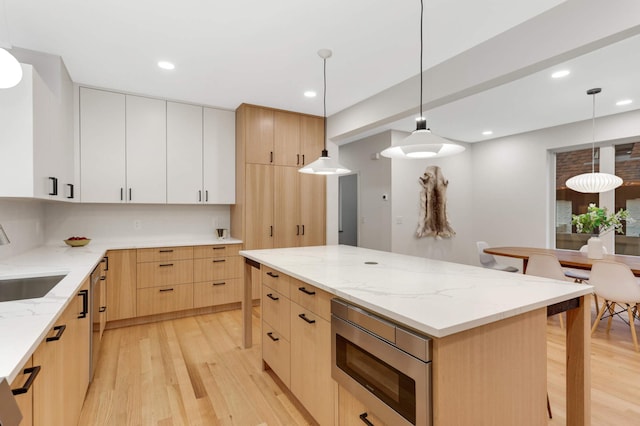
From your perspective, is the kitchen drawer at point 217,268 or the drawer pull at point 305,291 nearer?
the drawer pull at point 305,291

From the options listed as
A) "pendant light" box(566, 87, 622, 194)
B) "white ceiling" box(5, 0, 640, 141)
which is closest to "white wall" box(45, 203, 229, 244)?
"white ceiling" box(5, 0, 640, 141)

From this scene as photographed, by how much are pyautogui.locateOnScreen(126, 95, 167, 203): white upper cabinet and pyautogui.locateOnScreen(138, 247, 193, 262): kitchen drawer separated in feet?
2.07

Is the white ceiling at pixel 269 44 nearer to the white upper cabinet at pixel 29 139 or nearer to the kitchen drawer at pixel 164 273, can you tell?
the white upper cabinet at pixel 29 139

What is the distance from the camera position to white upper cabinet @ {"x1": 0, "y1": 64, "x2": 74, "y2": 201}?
2.04m

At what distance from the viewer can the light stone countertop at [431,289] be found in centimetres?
114

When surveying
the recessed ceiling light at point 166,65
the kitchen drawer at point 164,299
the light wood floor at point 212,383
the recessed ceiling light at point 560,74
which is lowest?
the light wood floor at point 212,383

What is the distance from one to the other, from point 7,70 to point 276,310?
5.99 feet

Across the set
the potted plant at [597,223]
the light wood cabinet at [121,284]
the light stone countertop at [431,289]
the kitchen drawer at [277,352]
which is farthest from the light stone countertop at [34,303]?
the potted plant at [597,223]

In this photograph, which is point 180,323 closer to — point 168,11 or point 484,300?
point 168,11

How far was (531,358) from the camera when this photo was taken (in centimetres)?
135

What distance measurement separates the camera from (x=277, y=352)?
2217 millimetres

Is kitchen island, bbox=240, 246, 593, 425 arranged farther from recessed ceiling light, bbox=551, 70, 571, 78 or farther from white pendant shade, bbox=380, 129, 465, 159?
recessed ceiling light, bbox=551, 70, 571, 78

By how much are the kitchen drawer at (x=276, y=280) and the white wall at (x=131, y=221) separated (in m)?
2.22

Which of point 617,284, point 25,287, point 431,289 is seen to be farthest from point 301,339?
point 617,284
